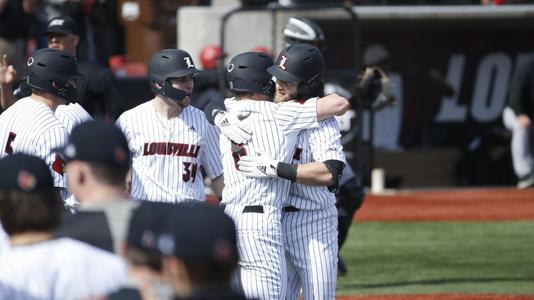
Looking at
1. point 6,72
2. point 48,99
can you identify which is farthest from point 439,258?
point 48,99

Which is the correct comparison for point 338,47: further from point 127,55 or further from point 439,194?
point 127,55

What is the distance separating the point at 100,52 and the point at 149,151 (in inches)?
316

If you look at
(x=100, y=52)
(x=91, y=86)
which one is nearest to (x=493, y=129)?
(x=100, y=52)

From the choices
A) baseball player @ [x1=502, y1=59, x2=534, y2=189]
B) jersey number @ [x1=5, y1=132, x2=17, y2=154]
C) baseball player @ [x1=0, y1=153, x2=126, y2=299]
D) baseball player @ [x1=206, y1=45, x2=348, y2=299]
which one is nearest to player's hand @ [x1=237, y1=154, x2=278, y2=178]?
baseball player @ [x1=206, y1=45, x2=348, y2=299]

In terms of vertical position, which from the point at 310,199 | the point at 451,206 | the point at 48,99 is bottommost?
the point at 451,206

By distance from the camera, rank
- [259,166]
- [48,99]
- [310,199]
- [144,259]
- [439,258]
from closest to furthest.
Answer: [144,259] → [259,166] → [310,199] → [48,99] → [439,258]

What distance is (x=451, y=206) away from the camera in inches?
675

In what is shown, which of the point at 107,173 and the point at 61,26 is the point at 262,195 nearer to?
the point at 107,173

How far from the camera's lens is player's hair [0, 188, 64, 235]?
15.2 ft

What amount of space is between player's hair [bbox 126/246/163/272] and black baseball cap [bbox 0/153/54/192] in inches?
20.6

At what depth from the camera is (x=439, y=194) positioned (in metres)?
18.4

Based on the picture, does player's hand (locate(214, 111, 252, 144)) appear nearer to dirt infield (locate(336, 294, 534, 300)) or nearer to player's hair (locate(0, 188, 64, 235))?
player's hair (locate(0, 188, 64, 235))

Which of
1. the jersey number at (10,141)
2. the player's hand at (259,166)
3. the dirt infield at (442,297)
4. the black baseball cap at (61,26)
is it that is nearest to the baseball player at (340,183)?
the dirt infield at (442,297)

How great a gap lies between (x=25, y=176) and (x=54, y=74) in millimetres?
3430
